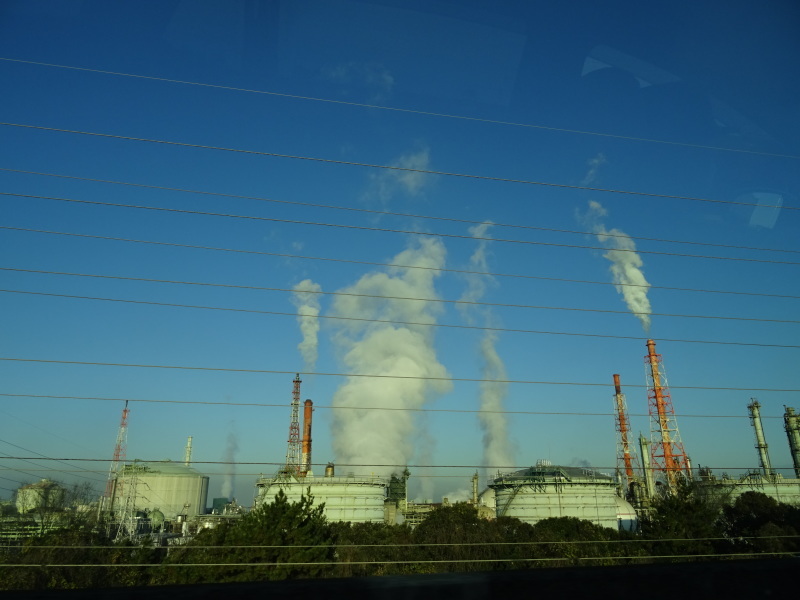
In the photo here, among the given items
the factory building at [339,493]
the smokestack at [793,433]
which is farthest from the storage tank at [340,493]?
the smokestack at [793,433]

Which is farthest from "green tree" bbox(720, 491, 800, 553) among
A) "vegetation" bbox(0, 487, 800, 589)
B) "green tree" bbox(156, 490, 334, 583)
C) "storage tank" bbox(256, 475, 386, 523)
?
"storage tank" bbox(256, 475, 386, 523)

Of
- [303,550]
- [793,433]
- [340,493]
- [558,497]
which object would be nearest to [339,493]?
[340,493]

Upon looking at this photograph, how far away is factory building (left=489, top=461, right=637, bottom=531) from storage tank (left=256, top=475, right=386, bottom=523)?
33.9 feet

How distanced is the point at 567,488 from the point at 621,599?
4253 centimetres

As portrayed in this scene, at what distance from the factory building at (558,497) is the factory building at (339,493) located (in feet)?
34.0

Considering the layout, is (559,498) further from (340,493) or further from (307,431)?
(307,431)

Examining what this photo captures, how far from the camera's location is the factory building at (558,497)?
4034 cm

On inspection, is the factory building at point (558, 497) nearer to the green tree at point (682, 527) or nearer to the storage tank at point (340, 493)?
the storage tank at point (340, 493)

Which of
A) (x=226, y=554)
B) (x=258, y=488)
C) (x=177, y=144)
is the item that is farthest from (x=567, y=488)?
(x=177, y=144)

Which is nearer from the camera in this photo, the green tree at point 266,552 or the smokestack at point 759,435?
the green tree at point 266,552

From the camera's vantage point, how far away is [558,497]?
133 ft

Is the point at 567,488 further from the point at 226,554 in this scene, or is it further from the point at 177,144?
the point at 177,144

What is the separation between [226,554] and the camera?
704 inches

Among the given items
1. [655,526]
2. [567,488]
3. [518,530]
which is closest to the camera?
[655,526]
